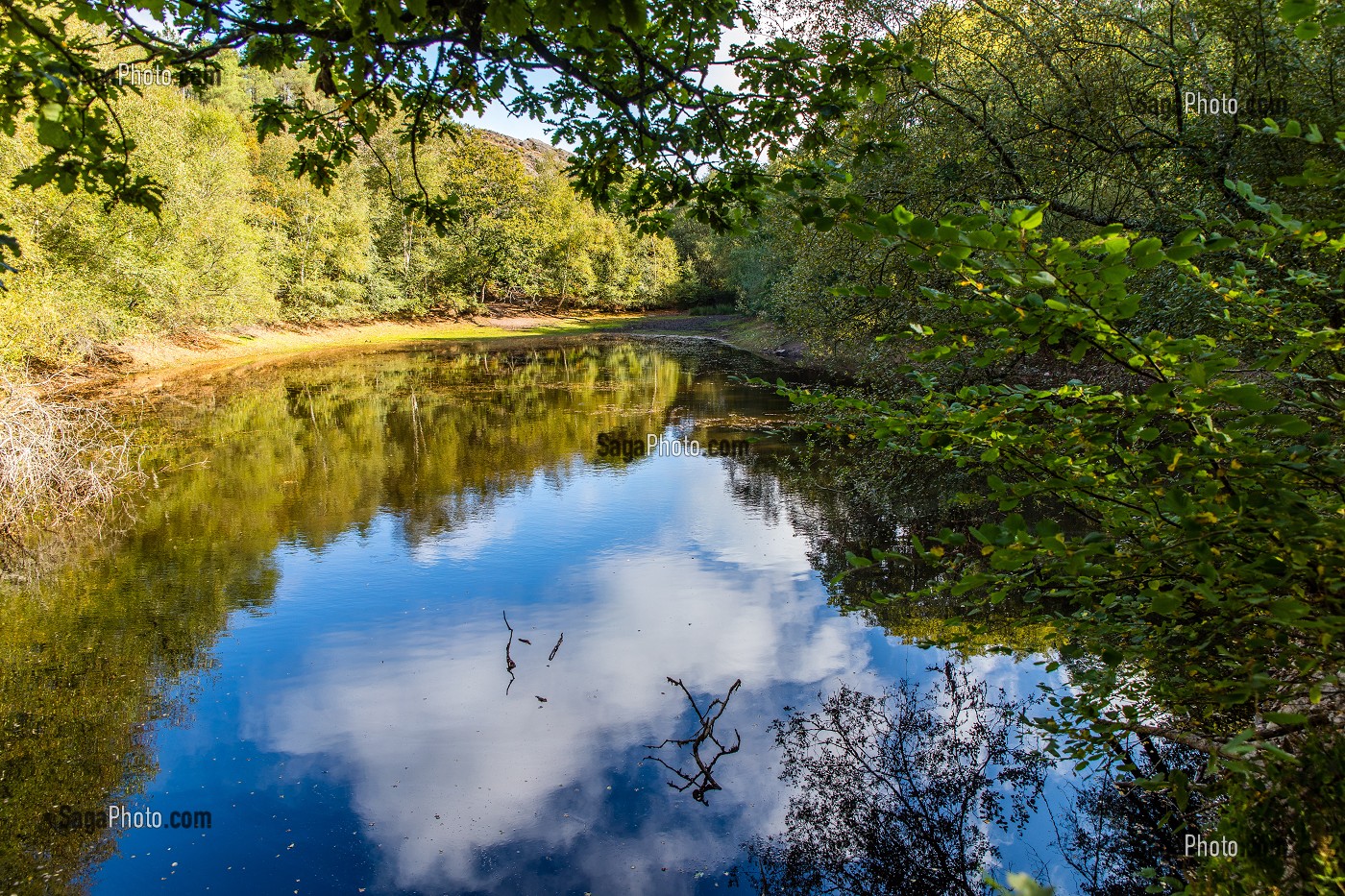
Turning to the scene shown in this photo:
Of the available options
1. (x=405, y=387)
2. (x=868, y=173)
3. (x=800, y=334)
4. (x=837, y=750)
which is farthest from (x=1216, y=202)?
(x=405, y=387)

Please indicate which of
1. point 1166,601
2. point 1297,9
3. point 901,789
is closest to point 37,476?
point 901,789

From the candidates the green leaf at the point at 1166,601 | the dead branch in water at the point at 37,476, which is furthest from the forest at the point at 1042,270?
the dead branch in water at the point at 37,476

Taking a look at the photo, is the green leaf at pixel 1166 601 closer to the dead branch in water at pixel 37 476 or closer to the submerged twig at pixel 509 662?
the submerged twig at pixel 509 662

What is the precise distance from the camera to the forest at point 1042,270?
105 inches

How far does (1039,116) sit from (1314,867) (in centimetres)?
903

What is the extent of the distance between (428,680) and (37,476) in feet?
27.7

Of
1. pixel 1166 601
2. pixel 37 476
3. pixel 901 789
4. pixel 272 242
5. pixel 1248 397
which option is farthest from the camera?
pixel 272 242

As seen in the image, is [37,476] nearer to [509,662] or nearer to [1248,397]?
[509,662]

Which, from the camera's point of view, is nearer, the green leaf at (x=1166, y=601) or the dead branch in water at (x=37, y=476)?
the green leaf at (x=1166, y=601)

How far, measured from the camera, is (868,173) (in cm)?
1082

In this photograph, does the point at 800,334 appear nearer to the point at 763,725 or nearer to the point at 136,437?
the point at 763,725

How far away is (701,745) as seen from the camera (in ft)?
24.6

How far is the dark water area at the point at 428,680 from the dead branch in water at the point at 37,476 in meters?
1.13

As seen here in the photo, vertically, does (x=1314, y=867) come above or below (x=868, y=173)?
below
